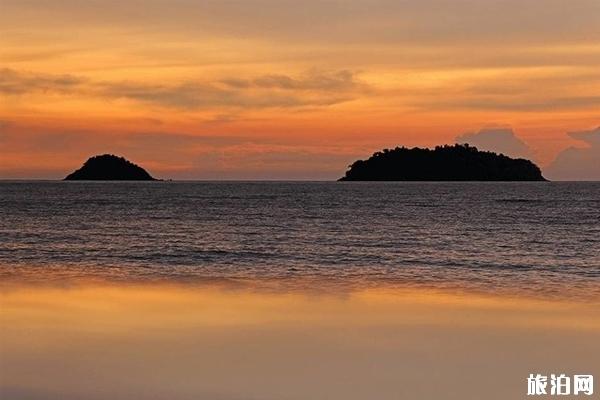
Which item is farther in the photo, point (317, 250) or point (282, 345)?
point (317, 250)

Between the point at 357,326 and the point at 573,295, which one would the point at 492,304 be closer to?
the point at 573,295

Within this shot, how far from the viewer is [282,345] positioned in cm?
1756

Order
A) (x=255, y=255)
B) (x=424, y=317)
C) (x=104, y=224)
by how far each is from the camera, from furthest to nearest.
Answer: (x=104, y=224), (x=255, y=255), (x=424, y=317)

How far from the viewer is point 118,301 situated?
24.4 m

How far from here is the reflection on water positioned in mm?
14219

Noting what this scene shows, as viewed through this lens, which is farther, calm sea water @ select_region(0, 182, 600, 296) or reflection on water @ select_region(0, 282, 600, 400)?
calm sea water @ select_region(0, 182, 600, 296)

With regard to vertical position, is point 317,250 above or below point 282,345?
below

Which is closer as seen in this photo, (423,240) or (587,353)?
(587,353)

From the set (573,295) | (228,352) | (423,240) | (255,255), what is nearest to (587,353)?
(228,352)

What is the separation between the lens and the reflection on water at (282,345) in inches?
560

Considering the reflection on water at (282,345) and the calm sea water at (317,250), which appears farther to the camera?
the calm sea water at (317,250)

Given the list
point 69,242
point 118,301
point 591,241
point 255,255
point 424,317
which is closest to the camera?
point 424,317

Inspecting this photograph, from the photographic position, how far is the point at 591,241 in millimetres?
52625

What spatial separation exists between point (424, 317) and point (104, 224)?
47922mm
